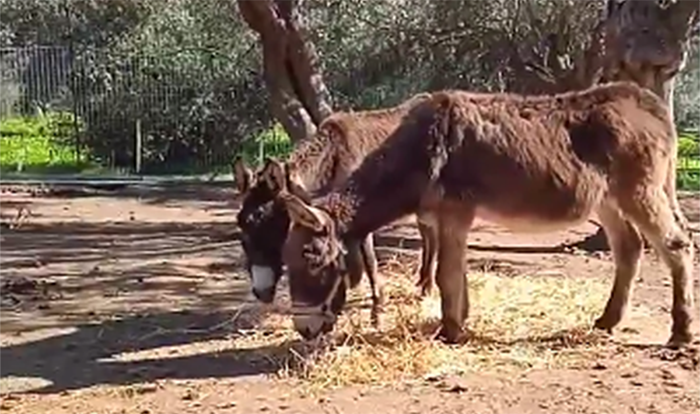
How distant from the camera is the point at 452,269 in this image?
→ 7473 mm

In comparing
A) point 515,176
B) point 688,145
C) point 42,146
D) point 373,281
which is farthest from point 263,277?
point 688,145

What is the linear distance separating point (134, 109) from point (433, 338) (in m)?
16.4

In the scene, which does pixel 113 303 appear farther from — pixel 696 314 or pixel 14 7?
pixel 14 7

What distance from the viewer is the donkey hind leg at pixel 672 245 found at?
7.47 meters

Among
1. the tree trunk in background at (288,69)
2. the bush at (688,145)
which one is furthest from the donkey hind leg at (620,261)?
the bush at (688,145)

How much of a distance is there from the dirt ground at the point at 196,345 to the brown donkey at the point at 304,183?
0.61 meters

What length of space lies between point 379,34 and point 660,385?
14572mm

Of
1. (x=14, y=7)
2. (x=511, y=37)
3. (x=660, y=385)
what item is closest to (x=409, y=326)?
(x=660, y=385)

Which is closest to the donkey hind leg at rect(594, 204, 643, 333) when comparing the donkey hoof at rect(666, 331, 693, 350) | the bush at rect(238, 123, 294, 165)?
the donkey hoof at rect(666, 331, 693, 350)

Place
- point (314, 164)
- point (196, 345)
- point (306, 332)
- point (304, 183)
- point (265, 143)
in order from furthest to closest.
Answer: point (265, 143) < point (196, 345) < point (314, 164) < point (304, 183) < point (306, 332)

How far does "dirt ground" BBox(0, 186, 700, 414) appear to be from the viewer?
6371 millimetres

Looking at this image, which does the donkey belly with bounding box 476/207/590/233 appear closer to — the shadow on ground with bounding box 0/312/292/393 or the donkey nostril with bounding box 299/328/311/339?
the donkey nostril with bounding box 299/328/311/339

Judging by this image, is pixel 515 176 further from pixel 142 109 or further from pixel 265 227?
pixel 142 109

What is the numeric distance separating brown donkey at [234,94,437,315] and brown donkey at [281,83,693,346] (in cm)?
18
